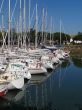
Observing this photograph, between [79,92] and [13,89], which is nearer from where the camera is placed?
[13,89]

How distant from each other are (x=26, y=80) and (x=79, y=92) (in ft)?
20.3

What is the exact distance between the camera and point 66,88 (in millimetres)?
28828

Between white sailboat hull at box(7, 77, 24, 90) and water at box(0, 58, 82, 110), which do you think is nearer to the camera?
water at box(0, 58, 82, 110)

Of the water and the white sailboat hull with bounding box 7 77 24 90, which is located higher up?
the white sailboat hull with bounding box 7 77 24 90

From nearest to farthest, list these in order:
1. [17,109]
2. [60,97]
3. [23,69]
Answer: [17,109] < [60,97] < [23,69]

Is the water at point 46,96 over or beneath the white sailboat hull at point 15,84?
beneath

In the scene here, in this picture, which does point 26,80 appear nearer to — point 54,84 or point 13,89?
point 54,84

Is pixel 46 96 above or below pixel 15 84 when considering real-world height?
below

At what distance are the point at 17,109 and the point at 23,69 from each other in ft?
35.8


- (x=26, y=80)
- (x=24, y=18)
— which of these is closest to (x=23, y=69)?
(x=26, y=80)

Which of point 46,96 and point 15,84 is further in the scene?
point 46,96

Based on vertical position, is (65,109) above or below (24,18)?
below

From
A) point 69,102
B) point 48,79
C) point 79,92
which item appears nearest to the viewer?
point 69,102

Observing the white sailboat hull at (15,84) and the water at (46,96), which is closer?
the water at (46,96)
